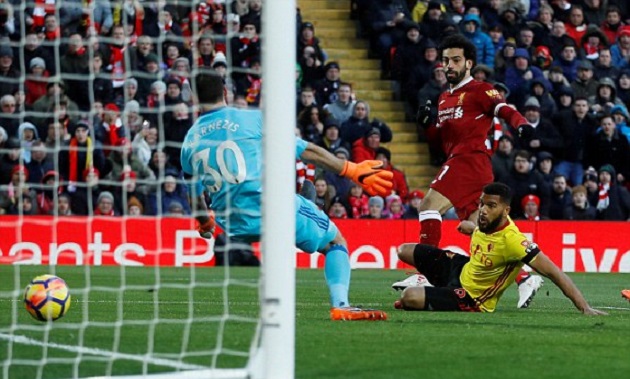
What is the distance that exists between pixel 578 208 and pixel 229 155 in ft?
37.1

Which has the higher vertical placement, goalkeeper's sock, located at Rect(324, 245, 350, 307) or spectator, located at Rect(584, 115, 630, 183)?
spectator, located at Rect(584, 115, 630, 183)

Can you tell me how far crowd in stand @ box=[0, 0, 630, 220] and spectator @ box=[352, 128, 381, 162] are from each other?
0.07 ft

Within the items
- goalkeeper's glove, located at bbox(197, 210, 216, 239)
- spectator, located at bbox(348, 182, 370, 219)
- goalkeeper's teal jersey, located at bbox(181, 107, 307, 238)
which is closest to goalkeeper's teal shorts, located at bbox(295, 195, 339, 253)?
goalkeeper's teal jersey, located at bbox(181, 107, 307, 238)

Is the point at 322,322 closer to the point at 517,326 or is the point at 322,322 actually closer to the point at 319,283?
the point at 517,326

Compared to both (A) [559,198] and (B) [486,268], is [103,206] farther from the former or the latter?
(B) [486,268]

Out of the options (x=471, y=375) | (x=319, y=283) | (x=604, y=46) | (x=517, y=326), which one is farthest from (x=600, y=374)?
(x=604, y=46)

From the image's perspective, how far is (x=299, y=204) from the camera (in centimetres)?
923

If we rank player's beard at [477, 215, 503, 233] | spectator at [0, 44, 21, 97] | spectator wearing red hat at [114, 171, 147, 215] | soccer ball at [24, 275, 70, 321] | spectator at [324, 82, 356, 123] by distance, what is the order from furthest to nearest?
1. spectator at [324, 82, 356, 123]
2. spectator wearing red hat at [114, 171, 147, 215]
3. spectator at [0, 44, 21, 97]
4. player's beard at [477, 215, 503, 233]
5. soccer ball at [24, 275, 70, 321]

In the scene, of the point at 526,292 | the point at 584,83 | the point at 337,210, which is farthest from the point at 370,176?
the point at 584,83

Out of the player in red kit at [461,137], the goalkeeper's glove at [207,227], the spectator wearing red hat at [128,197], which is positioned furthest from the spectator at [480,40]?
the goalkeeper's glove at [207,227]

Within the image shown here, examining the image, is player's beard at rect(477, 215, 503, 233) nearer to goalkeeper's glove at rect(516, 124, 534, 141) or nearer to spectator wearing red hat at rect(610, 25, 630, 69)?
goalkeeper's glove at rect(516, 124, 534, 141)

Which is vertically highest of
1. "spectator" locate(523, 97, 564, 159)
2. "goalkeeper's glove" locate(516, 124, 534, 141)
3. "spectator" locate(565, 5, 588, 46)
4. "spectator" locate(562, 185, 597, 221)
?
"spectator" locate(565, 5, 588, 46)

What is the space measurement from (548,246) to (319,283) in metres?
5.08

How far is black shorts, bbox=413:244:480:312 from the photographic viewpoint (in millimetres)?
10086
